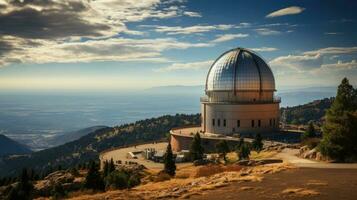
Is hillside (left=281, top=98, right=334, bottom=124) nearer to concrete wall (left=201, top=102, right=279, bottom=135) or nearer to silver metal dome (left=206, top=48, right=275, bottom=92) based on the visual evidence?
silver metal dome (left=206, top=48, right=275, bottom=92)

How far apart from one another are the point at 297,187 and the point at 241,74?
46.2m

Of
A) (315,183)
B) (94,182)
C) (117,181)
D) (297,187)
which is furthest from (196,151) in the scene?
(297,187)

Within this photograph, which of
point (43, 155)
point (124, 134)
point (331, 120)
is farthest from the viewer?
point (43, 155)

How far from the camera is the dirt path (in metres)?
22.7

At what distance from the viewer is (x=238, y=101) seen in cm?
6875

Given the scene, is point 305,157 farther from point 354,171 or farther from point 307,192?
point 307,192

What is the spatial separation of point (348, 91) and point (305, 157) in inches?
266

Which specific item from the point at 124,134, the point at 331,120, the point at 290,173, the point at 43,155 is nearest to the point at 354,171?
the point at 290,173

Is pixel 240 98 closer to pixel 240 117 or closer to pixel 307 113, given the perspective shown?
pixel 240 117

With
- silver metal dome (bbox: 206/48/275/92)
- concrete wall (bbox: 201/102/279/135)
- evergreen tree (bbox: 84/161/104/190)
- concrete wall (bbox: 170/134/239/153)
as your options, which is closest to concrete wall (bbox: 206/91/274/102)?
silver metal dome (bbox: 206/48/275/92)

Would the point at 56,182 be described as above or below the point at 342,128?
below

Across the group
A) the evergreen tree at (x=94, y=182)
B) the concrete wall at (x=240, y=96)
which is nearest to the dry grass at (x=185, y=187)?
the evergreen tree at (x=94, y=182)

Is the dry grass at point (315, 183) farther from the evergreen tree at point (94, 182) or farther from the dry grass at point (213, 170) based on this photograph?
the evergreen tree at point (94, 182)

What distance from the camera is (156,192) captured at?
26422 millimetres
